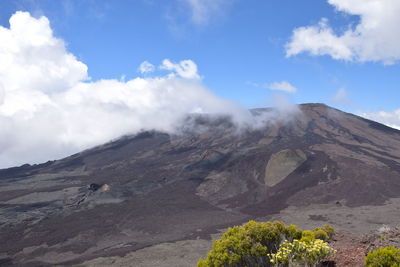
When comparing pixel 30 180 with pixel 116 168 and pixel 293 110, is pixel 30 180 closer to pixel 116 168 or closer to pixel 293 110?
pixel 116 168

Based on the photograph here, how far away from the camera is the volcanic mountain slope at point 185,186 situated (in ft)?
120

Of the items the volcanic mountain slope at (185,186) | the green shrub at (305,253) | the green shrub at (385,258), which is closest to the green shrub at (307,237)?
the green shrub at (305,253)

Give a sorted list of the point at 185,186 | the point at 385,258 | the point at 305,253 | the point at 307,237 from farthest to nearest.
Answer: the point at 185,186
the point at 307,237
the point at 305,253
the point at 385,258

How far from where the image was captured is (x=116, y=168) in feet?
244

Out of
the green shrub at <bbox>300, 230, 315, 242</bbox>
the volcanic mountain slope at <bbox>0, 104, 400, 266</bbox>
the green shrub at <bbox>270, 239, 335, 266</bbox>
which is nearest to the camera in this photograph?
the green shrub at <bbox>270, 239, 335, 266</bbox>

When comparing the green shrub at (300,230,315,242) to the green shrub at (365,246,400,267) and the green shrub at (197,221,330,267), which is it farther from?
the green shrub at (365,246,400,267)

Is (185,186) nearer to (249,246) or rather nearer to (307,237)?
(307,237)

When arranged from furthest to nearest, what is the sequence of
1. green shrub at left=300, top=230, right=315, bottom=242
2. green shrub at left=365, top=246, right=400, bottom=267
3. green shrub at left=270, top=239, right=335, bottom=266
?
green shrub at left=300, top=230, right=315, bottom=242 → green shrub at left=270, top=239, right=335, bottom=266 → green shrub at left=365, top=246, right=400, bottom=267

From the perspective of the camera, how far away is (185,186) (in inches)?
2265

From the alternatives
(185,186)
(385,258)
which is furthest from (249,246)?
(185,186)

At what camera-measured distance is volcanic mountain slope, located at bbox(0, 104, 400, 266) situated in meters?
36.5

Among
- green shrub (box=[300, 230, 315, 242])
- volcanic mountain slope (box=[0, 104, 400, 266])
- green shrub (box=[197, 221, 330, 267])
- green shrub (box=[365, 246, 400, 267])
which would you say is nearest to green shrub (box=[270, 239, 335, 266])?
green shrub (box=[365, 246, 400, 267])

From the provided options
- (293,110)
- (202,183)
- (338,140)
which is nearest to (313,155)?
(338,140)

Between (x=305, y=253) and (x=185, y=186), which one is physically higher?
(x=305, y=253)
